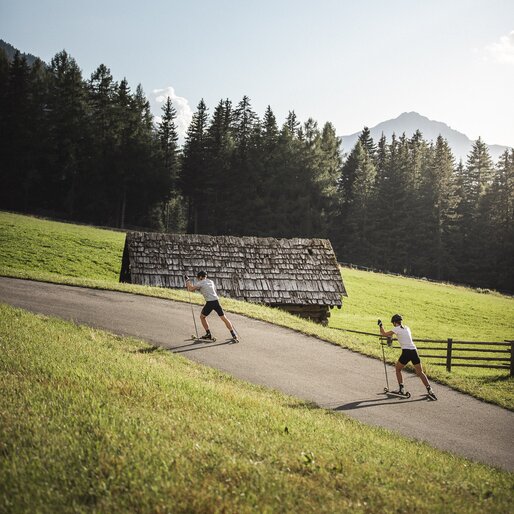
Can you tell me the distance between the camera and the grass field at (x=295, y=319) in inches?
894

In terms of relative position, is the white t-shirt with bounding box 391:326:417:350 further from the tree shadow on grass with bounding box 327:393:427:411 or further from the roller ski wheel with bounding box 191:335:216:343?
the roller ski wheel with bounding box 191:335:216:343

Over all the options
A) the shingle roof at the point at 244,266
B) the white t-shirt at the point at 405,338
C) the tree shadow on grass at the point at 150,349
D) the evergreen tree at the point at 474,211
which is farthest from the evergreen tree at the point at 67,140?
the white t-shirt at the point at 405,338

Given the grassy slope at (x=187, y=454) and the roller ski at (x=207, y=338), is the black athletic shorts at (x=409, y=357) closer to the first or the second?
the grassy slope at (x=187, y=454)

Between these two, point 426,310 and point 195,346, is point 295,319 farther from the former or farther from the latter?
point 426,310

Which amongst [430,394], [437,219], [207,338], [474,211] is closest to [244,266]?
[207,338]

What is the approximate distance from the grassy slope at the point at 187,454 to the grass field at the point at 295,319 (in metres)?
9.98

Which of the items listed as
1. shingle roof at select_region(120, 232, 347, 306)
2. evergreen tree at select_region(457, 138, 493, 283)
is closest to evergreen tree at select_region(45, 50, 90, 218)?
shingle roof at select_region(120, 232, 347, 306)

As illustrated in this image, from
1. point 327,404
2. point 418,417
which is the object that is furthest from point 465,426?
point 327,404

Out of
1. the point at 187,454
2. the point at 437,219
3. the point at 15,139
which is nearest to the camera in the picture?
the point at 187,454

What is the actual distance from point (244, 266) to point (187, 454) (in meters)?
21.0

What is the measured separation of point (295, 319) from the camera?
20781 mm

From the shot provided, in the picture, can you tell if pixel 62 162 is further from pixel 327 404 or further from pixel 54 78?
pixel 327 404

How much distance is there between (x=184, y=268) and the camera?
2641cm

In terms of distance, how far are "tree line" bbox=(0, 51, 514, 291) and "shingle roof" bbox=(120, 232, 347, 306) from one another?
141 feet
